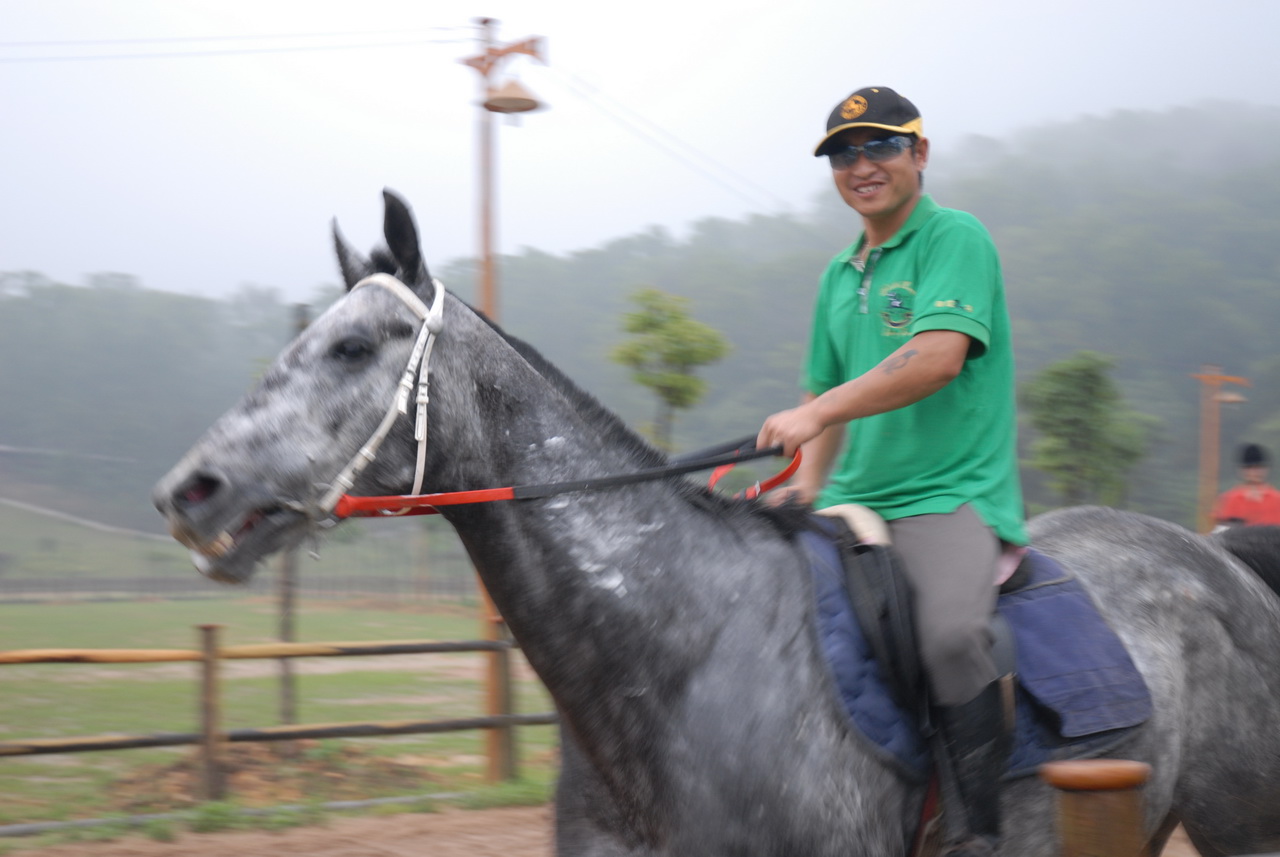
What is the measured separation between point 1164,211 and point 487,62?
10144 centimetres

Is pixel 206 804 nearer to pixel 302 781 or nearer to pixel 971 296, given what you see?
pixel 302 781

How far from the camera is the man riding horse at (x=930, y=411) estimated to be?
8.52ft

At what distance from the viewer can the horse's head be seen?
7.73 feet

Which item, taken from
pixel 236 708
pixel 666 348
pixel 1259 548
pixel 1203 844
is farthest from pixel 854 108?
pixel 236 708

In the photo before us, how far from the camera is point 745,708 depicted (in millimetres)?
2475

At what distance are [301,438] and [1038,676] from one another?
1929 millimetres

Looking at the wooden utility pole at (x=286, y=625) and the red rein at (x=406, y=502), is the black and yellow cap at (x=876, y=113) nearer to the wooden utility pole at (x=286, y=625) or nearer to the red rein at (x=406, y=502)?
the red rein at (x=406, y=502)

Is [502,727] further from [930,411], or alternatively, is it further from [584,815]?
[930,411]

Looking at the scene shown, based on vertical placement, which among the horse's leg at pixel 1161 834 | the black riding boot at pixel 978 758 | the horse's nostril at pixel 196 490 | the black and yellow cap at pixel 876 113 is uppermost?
the black and yellow cap at pixel 876 113

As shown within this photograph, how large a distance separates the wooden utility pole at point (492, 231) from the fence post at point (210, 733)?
1.91m

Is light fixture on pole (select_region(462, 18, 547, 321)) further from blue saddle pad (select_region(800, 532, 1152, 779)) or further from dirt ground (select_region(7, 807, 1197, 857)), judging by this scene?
blue saddle pad (select_region(800, 532, 1152, 779))

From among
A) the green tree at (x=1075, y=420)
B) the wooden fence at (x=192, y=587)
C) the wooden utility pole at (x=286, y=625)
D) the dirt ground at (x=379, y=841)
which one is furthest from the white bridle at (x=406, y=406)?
the wooden fence at (x=192, y=587)

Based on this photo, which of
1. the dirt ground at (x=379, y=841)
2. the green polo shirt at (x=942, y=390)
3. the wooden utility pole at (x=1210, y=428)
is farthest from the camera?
the wooden utility pole at (x=1210, y=428)

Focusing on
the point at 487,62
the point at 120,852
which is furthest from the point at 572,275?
the point at 120,852
